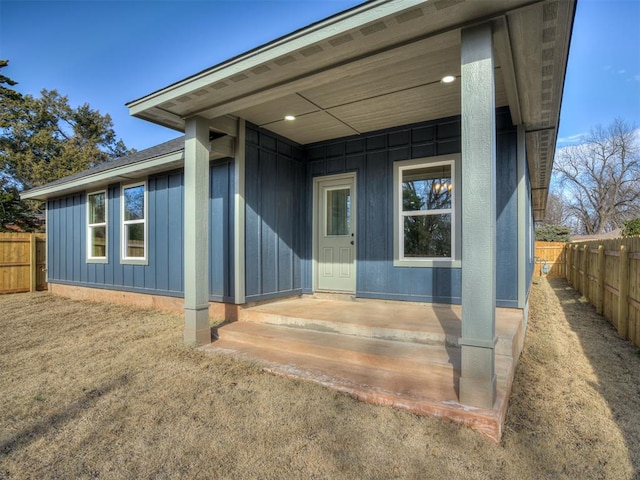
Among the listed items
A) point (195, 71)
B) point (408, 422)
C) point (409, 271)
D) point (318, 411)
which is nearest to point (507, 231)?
point (409, 271)

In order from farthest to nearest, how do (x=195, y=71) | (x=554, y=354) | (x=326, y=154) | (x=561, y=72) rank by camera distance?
1. (x=326, y=154)
2. (x=554, y=354)
3. (x=195, y=71)
4. (x=561, y=72)

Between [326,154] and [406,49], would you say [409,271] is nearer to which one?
[326,154]

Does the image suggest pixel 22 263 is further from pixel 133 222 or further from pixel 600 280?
pixel 600 280

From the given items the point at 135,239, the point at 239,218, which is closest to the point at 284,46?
the point at 239,218

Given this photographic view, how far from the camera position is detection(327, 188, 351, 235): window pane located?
5457mm

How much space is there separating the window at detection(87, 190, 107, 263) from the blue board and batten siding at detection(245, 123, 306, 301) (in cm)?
426

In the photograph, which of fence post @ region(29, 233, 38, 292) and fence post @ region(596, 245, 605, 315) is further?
fence post @ region(29, 233, 38, 292)

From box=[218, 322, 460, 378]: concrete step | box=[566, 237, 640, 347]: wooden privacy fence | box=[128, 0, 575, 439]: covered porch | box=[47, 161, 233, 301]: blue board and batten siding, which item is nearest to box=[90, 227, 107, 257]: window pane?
box=[47, 161, 233, 301]: blue board and batten siding

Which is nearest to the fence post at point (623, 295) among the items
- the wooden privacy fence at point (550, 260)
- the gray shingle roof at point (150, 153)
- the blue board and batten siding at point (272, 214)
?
the blue board and batten siding at point (272, 214)

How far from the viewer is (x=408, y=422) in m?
2.23

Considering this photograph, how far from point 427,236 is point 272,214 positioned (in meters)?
2.24

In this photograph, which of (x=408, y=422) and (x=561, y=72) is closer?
(x=408, y=422)

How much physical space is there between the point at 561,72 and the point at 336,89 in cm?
202

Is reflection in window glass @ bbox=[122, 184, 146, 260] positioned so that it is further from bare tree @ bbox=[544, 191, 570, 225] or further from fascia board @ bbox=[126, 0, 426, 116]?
bare tree @ bbox=[544, 191, 570, 225]
